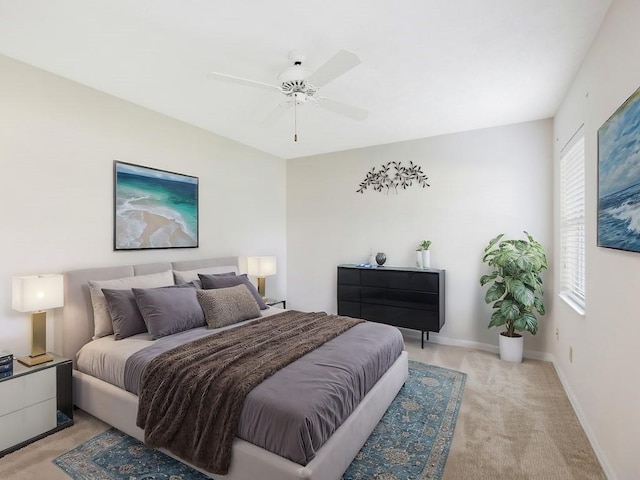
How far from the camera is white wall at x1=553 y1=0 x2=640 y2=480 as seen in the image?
1649 mm

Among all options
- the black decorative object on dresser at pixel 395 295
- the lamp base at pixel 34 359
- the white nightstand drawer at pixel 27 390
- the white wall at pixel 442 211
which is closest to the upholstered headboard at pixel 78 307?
the lamp base at pixel 34 359

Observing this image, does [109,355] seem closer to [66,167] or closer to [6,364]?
[6,364]

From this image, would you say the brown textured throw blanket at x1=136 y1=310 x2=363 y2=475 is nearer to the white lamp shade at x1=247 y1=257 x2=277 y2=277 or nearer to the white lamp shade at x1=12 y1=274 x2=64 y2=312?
the white lamp shade at x1=12 y1=274 x2=64 y2=312

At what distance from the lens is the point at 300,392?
5.90 ft

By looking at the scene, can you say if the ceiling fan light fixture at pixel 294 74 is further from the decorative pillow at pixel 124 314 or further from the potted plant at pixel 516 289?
the potted plant at pixel 516 289

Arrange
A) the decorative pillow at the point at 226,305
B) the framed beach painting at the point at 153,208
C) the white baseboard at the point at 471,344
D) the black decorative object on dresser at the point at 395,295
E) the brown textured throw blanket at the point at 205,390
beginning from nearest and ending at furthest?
the brown textured throw blanket at the point at 205,390
the decorative pillow at the point at 226,305
the framed beach painting at the point at 153,208
the white baseboard at the point at 471,344
the black decorative object on dresser at the point at 395,295

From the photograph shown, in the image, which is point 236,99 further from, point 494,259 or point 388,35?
point 494,259

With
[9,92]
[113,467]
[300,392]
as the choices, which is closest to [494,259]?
[300,392]

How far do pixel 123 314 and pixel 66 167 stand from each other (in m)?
1.36

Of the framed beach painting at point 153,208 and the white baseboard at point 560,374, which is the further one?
the framed beach painting at point 153,208

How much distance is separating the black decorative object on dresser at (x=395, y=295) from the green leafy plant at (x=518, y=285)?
59cm

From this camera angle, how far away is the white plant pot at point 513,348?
368cm

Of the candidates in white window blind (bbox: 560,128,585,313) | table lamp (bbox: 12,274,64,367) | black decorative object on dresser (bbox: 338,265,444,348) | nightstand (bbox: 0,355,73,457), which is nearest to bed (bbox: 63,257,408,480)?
nightstand (bbox: 0,355,73,457)

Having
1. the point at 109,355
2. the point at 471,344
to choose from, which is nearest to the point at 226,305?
the point at 109,355
